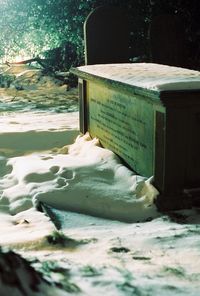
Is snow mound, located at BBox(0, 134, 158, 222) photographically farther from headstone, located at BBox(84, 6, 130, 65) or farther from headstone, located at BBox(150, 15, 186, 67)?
headstone, located at BBox(150, 15, 186, 67)

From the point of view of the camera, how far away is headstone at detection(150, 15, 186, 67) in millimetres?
7898

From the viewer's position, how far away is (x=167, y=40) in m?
8.01

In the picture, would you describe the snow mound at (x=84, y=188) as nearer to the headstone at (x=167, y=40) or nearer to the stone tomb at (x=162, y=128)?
the stone tomb at (x=162, y=128)

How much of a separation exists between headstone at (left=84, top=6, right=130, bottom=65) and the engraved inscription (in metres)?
1.32

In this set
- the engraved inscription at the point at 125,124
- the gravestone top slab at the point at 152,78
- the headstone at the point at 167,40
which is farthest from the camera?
the headstone at the point at 167,40

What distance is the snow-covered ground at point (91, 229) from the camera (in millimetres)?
2512

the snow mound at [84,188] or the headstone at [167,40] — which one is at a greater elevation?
the headstone at [167,40]

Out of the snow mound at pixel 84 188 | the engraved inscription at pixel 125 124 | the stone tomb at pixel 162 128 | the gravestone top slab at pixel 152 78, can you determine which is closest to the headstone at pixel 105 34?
the engraved inscription at pixel 125 124

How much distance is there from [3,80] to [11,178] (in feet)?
35.4

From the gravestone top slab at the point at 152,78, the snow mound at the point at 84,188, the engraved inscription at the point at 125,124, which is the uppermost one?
the gravestone top slab at the point at 152,78

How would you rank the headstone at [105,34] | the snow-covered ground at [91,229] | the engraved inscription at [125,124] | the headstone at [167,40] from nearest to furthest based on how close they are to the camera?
1. the snow-covered ground at [91,229]
2. the engraved inscription at [125,124]
3. the headstone at [105,34]
4. the headstone at [167,40]

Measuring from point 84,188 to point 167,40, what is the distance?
14.0ft

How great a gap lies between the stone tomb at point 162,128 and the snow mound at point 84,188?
16 cm

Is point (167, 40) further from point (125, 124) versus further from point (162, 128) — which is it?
point (162, 128)
